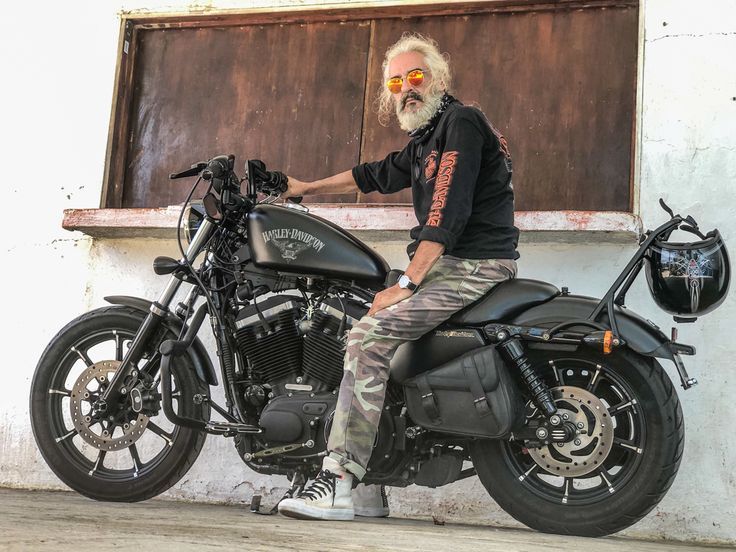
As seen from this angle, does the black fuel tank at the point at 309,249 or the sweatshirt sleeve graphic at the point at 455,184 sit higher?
the sweatshirt sleeve graphic at the point at 455,184

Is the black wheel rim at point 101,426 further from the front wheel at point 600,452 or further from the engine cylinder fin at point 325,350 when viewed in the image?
the front wheel at point 600,452

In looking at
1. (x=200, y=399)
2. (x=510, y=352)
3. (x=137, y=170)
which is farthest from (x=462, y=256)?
(x=137, y=170)

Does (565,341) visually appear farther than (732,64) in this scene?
No

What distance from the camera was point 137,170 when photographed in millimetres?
4754

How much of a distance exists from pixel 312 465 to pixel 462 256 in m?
0.89

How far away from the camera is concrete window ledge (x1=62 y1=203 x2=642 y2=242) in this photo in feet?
12.3

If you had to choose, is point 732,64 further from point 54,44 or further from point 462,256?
point 54,44

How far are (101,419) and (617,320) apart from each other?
1.90 metres

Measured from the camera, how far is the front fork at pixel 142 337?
343cm

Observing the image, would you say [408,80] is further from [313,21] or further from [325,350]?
[313,21]

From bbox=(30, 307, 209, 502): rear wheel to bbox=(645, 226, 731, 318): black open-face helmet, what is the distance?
5.46 ft

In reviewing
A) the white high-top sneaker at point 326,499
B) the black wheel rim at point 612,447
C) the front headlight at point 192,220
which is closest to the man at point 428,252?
the white high-top sneaker at point 326,499

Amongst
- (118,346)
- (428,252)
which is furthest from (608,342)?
(118,346)

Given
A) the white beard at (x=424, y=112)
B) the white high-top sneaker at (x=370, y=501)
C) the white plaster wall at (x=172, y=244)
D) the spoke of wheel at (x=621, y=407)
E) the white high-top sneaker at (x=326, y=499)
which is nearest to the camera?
the white high-top sneaker at (x=326, y=499)
